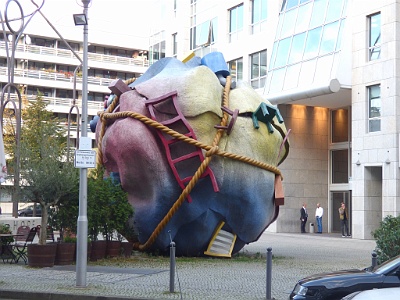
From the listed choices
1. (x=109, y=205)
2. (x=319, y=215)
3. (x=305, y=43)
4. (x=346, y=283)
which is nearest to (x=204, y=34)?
(x=305, y=43)

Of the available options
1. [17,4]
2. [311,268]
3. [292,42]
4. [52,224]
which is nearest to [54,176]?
[52,224]

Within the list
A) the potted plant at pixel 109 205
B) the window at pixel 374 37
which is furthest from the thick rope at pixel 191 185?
the window at pixel 374 37

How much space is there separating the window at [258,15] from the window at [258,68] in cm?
157

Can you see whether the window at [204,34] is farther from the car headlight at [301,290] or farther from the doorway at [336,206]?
the car headlight at [301,290]

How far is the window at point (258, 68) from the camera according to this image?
41219mm

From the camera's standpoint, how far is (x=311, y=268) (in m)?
18.1

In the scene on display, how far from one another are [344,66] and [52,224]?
1974 centimetres

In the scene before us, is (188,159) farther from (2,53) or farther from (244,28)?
(2,53)

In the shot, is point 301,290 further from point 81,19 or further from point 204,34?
point 204,34

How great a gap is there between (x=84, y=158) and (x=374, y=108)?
21.9 metres

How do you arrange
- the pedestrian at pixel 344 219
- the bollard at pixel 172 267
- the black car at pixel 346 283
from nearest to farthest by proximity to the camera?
1. the black car at pixel 346 283
2. the bollard at pixel 172 267
3. the pedestrian at pixel 344 219

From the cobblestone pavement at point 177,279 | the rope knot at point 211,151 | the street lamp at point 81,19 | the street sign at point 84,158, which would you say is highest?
the street lamp at point 81,19

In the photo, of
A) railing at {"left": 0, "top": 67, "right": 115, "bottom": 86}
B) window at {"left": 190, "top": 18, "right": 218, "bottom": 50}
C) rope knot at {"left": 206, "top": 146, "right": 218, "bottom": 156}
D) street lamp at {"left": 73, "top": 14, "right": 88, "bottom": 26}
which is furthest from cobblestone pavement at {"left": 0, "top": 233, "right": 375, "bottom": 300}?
railing at {"left": 0, "top": 67, "right": 115, "bottom": 86}

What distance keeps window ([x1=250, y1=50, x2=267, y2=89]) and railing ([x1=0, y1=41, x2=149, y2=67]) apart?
37.3m
